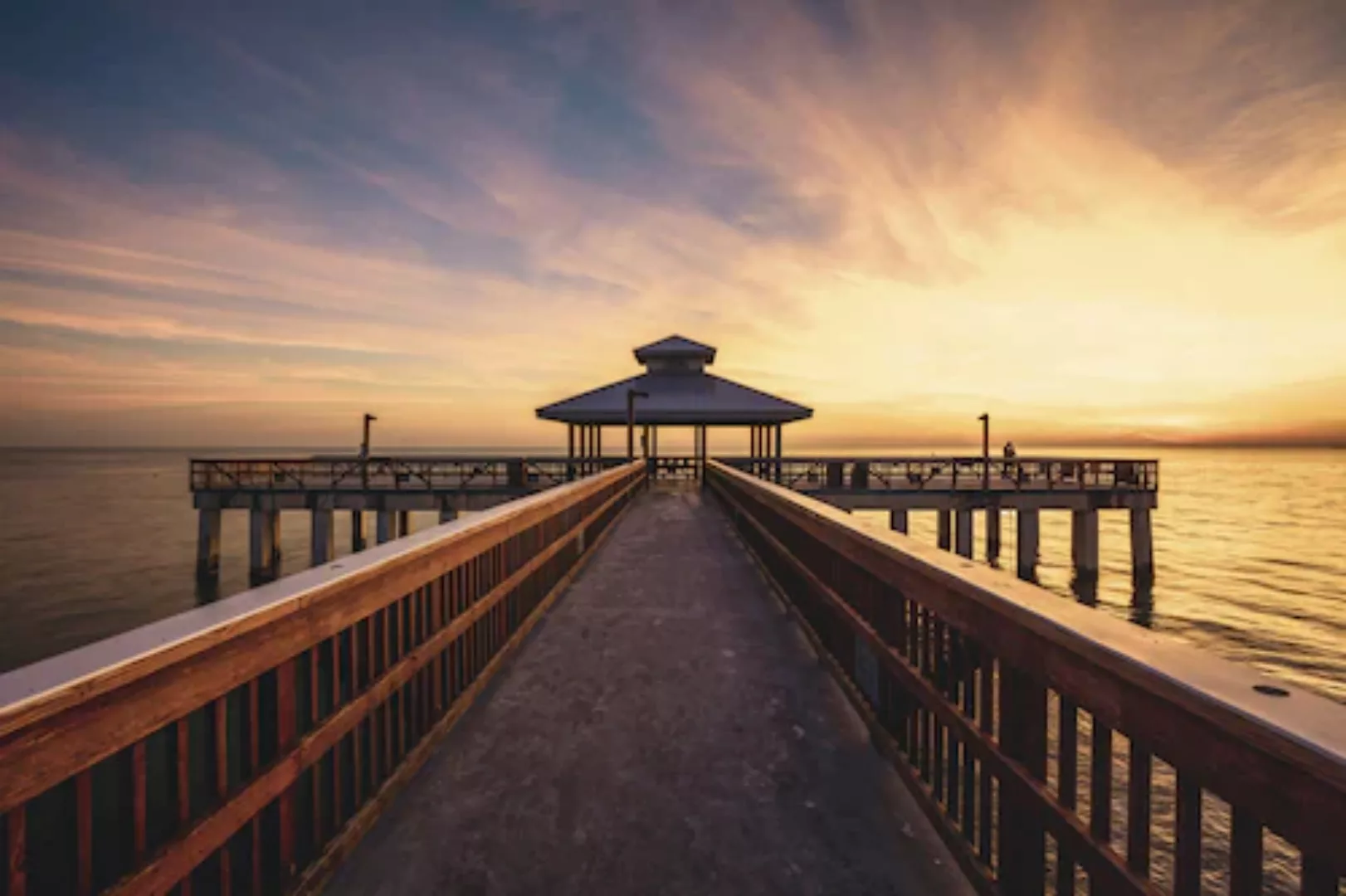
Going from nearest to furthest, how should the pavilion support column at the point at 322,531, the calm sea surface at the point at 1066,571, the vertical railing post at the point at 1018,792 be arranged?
the vertical railing post at the point at 1018,792 < the calm sea surface at the point at 1066,571 < the pavilion support column at the point at 322,531

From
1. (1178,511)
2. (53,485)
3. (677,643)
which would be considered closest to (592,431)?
(677,643)

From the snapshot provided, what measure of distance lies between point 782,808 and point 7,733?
8.95ft

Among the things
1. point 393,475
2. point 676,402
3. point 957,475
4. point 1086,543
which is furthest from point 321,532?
point 1086,543

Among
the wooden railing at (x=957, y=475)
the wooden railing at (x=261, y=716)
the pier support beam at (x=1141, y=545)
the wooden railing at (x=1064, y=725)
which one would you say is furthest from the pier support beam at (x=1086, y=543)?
the wooden railing at (x=261, y=716)

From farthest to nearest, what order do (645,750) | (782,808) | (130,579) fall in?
(130,579), (645,750), (782,808)

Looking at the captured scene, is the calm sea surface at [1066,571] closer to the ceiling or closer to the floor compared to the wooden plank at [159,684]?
closer to the floor

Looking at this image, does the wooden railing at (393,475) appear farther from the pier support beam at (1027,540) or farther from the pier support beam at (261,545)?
the pier support beam at (1027,540)

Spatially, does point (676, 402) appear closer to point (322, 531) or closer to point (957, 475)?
point (957, 475)

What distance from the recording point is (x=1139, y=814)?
1772 millimetres

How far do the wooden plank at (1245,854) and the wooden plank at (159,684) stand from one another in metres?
2.50

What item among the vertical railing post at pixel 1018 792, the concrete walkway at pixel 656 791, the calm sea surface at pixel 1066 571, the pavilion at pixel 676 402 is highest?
the pavilion at pixel 676 402

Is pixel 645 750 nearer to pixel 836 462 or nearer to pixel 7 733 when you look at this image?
pixel 7 733

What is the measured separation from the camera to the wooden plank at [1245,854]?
1.39m

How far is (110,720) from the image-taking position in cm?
165
